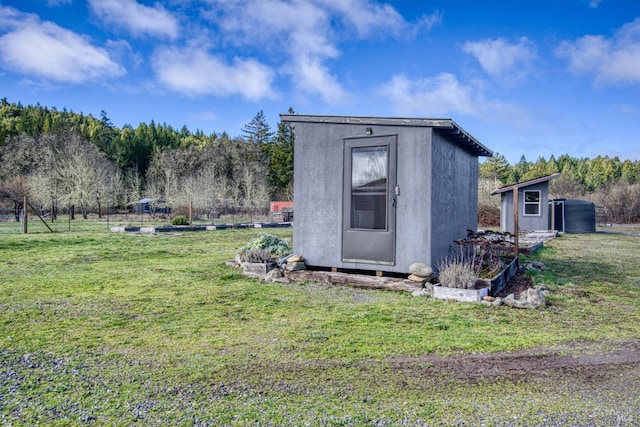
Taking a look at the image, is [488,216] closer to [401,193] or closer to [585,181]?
[401,193]

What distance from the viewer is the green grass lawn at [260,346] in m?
2.65

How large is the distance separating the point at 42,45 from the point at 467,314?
19.6 m

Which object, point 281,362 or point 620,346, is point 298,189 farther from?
point 620,346

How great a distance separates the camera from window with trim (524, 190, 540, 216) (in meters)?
20.3

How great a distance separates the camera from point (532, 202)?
20500 mm

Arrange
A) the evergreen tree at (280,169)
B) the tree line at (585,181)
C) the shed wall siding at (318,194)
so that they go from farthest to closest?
the evergreen tree at (280,169)
the tree line at (585,181)
the shed wall siding at (318,194)

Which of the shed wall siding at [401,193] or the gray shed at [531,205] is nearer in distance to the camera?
the shed wall siding at [401,193]

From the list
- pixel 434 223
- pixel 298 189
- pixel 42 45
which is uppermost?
pixel 42 45

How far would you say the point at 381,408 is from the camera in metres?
2.68

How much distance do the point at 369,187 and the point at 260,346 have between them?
155 inches

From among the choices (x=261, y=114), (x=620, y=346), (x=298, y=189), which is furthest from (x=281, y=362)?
(x=261, y=114)

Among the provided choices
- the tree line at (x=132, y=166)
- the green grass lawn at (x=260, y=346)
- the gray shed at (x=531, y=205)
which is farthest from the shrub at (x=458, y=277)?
the tree line at (x=132, y=166)

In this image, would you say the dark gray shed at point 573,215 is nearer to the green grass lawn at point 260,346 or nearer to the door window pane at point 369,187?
the green grass lawn at point 260,346

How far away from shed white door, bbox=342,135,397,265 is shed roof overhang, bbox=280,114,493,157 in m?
0.28
